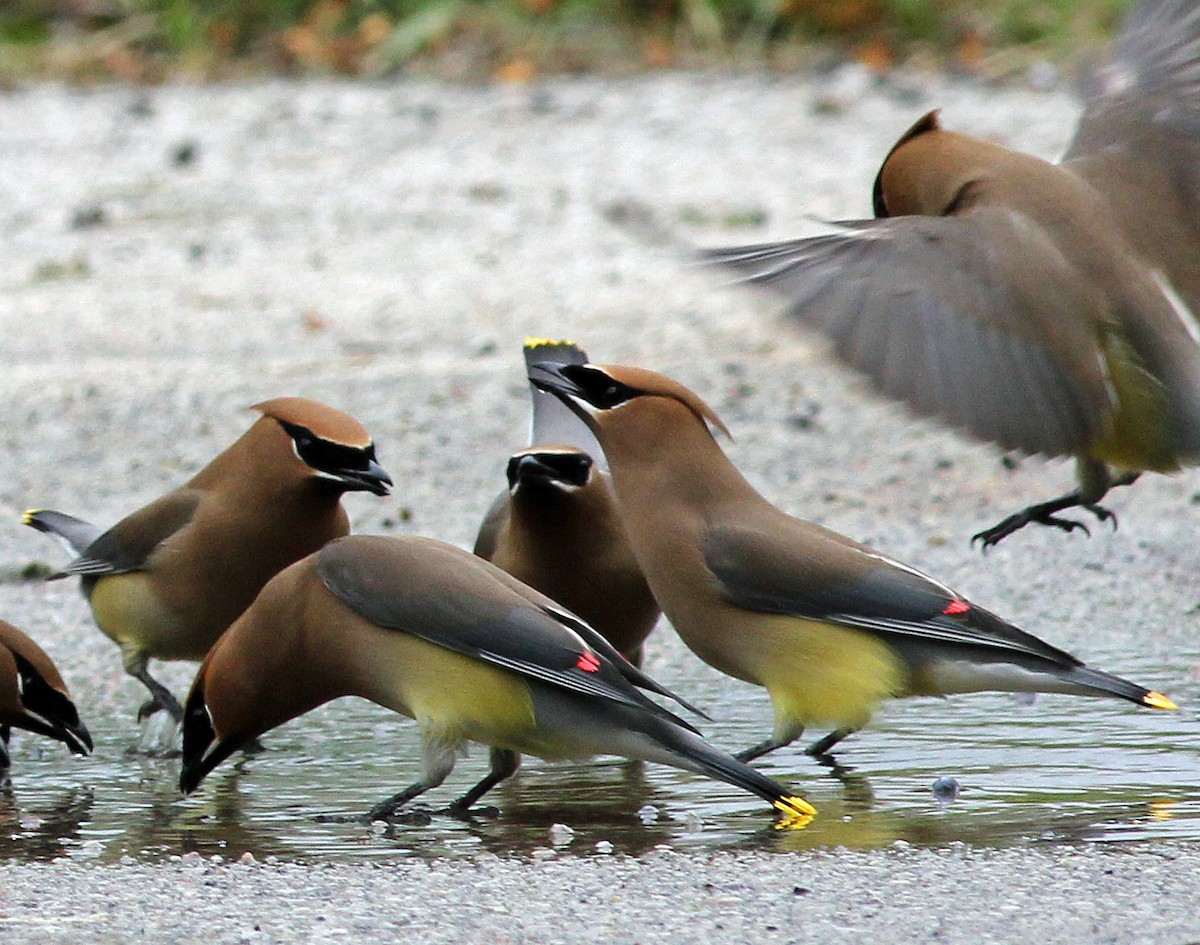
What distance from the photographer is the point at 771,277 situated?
5.18 meters

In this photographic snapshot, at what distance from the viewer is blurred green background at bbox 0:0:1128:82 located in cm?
1509

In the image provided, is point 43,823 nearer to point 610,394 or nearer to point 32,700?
point 32,700

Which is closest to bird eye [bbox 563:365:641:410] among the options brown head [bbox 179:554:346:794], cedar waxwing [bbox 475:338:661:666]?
cedar waxwing [bbox 475:338:661:666]

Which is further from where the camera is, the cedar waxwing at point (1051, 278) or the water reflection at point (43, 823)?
the cedar waxwing at point (1051, 278)

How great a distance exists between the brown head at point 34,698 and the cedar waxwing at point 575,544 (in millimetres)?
1065

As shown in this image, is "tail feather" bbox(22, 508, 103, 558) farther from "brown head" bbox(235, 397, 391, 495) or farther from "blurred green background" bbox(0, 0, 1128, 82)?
"blurred green background" bbox(0, 0, 1128, 82)

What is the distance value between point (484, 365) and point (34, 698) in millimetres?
4419

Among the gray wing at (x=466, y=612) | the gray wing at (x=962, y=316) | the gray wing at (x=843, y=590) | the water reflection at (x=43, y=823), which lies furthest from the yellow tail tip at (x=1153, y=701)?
the water reflection at (x=43, y=823)

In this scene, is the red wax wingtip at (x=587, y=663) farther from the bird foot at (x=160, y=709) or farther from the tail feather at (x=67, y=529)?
the tail feather at (x=67, y=529)

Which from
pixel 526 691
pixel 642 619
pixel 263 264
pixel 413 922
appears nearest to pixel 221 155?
pixel 263 264

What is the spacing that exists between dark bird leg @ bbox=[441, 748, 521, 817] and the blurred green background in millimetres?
10101

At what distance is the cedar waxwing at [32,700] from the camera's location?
5.66 meters

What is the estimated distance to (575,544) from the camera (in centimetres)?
577

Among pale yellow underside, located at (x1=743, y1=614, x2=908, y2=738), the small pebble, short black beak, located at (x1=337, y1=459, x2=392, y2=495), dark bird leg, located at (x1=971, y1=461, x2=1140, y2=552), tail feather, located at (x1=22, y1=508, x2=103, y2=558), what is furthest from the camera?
tail feather, located at (x1=22, y1=508, x2=103, y2=558)
